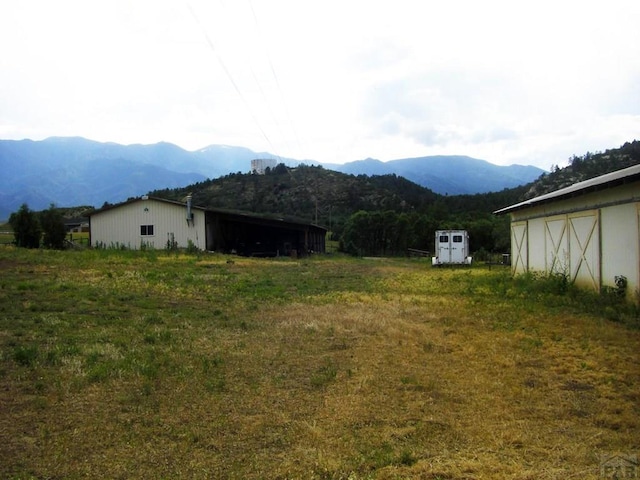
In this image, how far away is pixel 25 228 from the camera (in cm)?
3491

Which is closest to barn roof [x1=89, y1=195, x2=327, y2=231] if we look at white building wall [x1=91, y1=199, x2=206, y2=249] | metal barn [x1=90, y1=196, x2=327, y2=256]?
metal barn [x1=90, y1=196, x2=327, y2=256]

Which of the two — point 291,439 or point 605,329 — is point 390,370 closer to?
point 291,439

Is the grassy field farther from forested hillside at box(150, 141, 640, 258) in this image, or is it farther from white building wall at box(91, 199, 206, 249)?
forested hillside at box(150, 141, 640, 258)

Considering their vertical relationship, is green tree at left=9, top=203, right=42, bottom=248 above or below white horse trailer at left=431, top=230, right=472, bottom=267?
above

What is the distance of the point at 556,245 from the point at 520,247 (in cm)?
465

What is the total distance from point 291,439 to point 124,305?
7.88 m

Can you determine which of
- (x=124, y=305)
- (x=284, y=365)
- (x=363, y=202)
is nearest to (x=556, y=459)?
(x=284, y=365)

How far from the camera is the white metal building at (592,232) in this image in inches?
456

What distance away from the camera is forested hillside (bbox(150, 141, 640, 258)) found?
51.0 metres

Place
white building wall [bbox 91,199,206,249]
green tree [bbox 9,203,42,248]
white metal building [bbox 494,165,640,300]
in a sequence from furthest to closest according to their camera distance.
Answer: white building wall [bbox 91,199,206,249], green tree [bbox 9,203,42,248], white metal building [bbox 494,165,640,300]

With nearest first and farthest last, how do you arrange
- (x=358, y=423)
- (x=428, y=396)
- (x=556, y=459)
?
(x=556, y=459)
(x=358, y=423)
(x=428, y=396)

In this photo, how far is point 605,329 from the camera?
9.09m

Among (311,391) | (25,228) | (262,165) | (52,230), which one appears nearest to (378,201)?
(262,165)

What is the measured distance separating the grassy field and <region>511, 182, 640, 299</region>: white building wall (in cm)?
160
